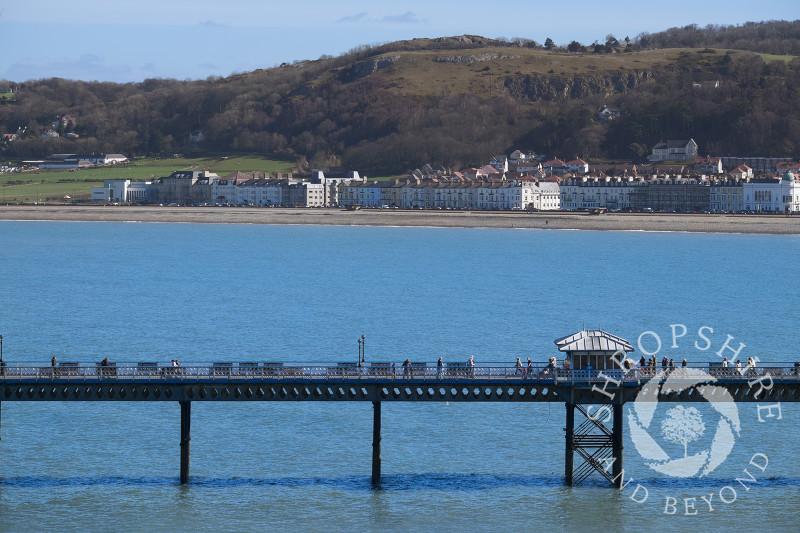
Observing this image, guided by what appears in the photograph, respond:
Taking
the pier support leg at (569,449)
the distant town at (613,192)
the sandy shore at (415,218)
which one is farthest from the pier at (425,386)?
the distant town at (613,192)

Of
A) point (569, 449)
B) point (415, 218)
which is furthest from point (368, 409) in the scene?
point (415, 218)

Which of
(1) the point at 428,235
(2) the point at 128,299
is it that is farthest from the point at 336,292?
(1) the point at 428,235

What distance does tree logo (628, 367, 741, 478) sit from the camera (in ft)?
123

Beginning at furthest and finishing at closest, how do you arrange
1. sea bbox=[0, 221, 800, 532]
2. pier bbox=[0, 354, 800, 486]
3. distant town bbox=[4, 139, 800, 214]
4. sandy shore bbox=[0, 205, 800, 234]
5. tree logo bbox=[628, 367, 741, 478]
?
distant town bbox=[4, 139, 800, 214]
sandy shore bbox=[0, 205, 800, 234]
tree logo bbox=[628, 367, 741, 478]
pier bbox=[0, 354, 800, 486]
sea bbox=[0, 221, 800, 532]

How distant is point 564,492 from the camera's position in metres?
36.6

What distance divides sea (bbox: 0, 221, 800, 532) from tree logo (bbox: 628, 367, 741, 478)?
41cm

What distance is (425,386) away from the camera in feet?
124

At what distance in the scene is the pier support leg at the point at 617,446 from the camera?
37094 millimetres

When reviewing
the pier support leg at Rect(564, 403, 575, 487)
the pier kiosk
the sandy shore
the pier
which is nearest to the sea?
the pier support leg at Rect(564, 403, 575, 487)

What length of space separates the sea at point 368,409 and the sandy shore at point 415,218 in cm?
3634

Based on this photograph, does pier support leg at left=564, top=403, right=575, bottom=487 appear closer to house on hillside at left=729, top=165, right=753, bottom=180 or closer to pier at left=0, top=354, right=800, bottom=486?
pier at left=0, top=354, right=800, bottom=486

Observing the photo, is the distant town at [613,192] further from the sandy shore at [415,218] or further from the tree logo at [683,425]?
the tree logo at [683,425]

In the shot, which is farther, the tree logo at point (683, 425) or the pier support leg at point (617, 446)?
the tree logo at point (683, 425)

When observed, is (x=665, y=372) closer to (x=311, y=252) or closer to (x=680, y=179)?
(x=311, y=252)
